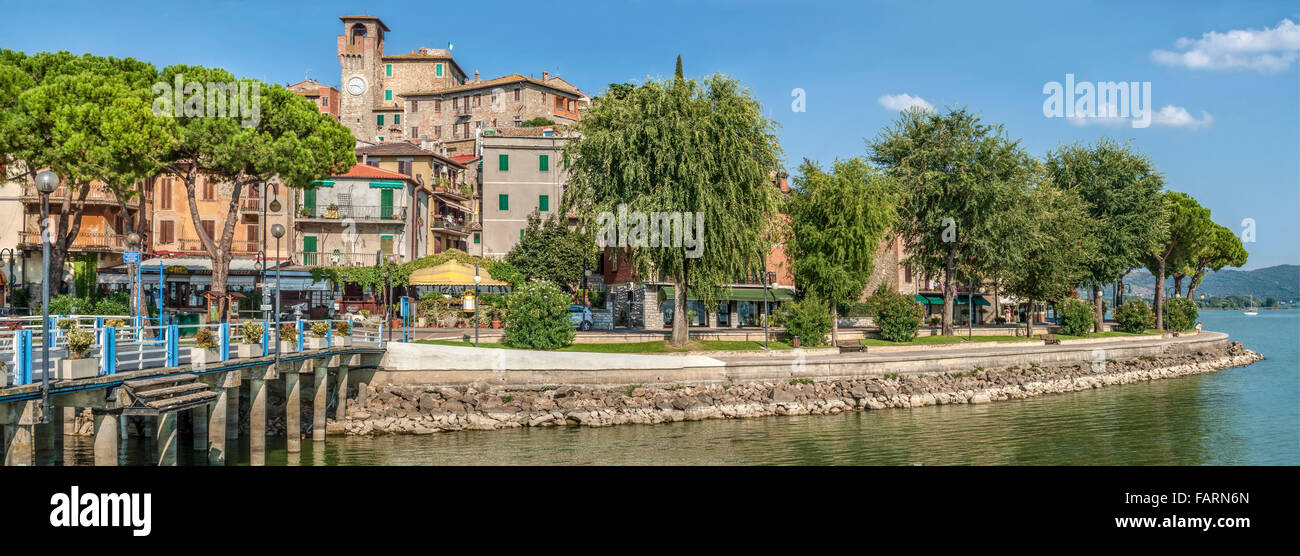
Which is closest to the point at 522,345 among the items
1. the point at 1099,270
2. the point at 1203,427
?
the point at 1203,427

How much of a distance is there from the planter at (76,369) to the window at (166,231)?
4219 centimetres

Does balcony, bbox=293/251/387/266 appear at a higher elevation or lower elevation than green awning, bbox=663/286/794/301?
higher

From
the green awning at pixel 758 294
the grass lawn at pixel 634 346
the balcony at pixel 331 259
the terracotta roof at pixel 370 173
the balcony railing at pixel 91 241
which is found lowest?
the grass lawn at pixel 634 346

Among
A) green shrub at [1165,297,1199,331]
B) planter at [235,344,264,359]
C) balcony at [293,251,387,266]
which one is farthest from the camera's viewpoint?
green shrub at [1165,297,1199,331]

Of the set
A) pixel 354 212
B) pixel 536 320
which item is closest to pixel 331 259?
pixel 354 212

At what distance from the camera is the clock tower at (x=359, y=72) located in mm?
107688

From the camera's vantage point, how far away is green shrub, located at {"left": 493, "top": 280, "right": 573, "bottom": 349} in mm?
36188

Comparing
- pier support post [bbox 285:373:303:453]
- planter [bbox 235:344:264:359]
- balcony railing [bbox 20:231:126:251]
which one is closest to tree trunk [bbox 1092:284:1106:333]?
pier support post [bbox 285:373:303:453]

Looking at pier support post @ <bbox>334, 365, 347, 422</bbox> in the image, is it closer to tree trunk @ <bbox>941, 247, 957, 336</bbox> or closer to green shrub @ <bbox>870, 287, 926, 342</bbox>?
green shrub @ <bbox>870, 287, 926, 342</bbox>

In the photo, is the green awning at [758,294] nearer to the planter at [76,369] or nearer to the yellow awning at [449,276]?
the yellow awning at [449,276]

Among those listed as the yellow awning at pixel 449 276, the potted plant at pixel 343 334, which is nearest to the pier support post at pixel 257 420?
the potted plant at pixel 343 334

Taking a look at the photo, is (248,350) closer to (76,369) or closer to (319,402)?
(319,402)

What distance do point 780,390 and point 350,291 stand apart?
30.0 metres

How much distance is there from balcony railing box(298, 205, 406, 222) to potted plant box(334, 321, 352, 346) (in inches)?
998
